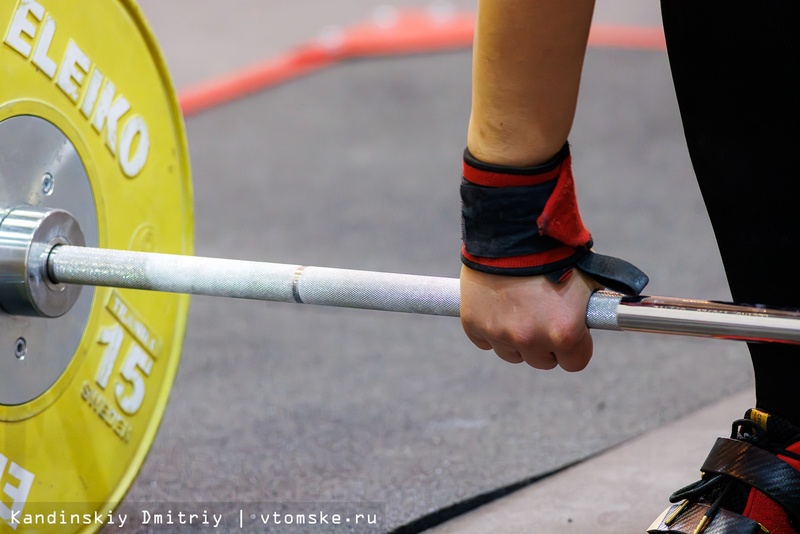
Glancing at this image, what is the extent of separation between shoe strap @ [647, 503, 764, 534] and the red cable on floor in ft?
7.01

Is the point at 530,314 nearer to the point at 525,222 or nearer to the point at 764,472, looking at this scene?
the point at 525,222

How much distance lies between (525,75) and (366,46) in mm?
2593

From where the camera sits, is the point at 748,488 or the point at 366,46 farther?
the point at 366,46

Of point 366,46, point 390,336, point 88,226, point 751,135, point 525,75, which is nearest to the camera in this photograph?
point 525,75

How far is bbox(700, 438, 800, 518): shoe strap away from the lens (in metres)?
0.65

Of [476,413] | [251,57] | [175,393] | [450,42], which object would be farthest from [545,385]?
[251,57]

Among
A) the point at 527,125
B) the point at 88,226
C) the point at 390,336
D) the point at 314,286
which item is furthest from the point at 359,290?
the point at 390,336

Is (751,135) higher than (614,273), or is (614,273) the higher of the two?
(751,135)

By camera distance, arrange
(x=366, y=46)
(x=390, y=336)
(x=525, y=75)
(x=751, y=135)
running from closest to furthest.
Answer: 1. (x=525, y=75)
2. (x=751, y=135)
3. (x=390, y=336)
4. (x=366, y=46)

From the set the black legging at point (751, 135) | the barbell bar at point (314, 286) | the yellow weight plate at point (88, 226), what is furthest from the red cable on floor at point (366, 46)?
the black legging at point (751, 135)

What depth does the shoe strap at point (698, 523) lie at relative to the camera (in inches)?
25.6

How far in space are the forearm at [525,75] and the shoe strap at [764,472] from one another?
0.93ft

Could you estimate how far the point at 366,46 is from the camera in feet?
9.98

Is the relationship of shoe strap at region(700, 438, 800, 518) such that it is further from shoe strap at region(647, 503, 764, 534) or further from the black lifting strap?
the black lifting strap
